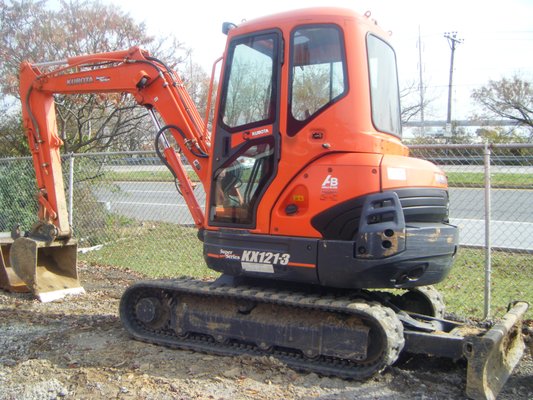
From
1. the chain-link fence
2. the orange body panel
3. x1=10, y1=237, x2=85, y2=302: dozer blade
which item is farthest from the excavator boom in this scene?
the chain-link fence

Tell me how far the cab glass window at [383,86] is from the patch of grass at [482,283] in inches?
104

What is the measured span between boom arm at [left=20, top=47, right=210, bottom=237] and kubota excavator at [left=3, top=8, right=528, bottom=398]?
2.60 feet

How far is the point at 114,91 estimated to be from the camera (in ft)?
20.4

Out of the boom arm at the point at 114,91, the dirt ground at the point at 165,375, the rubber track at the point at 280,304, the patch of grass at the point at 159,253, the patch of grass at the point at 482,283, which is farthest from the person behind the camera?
the patch of grass at the point at 159,253

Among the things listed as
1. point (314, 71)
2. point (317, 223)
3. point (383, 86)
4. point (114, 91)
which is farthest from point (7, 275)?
point (383, 86)

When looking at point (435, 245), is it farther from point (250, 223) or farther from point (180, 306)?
point (180, 306)

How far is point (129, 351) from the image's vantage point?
16.0 feet

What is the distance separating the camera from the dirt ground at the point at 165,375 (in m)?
4.02

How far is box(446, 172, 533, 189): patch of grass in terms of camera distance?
6759 mm

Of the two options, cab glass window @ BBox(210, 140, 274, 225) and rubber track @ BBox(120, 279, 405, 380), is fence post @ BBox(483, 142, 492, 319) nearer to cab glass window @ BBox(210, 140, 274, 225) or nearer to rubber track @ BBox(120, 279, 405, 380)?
rubber track @ BBox(120, 279, 405, 380)

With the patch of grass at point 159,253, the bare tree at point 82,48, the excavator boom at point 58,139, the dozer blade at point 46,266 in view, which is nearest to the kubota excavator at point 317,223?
the excavator boom at point 58,139

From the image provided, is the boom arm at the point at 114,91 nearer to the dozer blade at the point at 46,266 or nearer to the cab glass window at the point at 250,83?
the dozer blade at the point at 46,266

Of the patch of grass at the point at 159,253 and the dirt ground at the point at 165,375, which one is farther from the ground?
the patch of grass at the point at 159,253

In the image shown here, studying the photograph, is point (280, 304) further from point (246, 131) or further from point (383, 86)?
point (383, 86)
